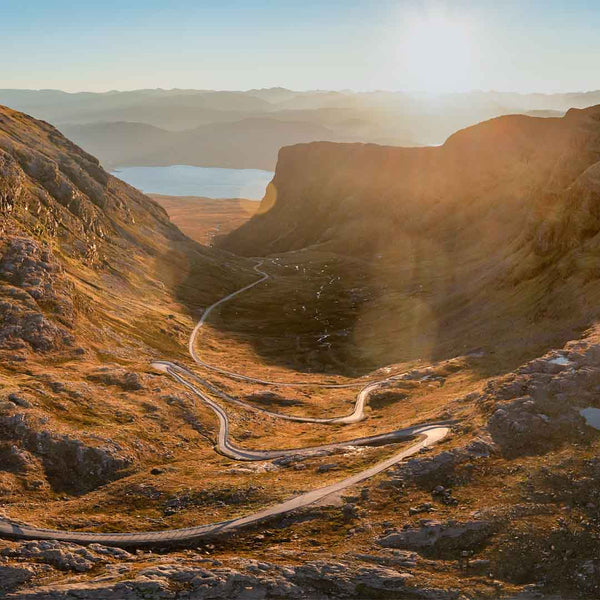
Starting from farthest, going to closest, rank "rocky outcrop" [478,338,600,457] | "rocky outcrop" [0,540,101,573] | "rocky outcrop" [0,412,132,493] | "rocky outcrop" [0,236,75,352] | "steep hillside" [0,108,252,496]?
"rocky outcrop" [0,236,75,352]
"steep hillside" [0,108,252,496]
"rocky outcrop" [0,412,132,493]
"rocky outcrop" [478,338,600,457]
"rocky outcrop" [0,540,101,573]

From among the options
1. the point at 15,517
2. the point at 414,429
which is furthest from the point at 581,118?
the point at 15,517

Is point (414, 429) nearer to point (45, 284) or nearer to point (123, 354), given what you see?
point (123, 354)

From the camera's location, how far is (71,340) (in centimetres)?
10306

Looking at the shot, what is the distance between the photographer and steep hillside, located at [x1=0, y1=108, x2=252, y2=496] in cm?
6888

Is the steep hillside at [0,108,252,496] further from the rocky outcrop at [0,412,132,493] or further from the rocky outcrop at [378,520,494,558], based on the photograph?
the rocky outcrop at [378,520,494,558]

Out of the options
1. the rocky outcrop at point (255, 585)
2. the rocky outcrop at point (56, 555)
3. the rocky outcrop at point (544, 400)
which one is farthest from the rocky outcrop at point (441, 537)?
the rocky outcrop at point (56, 555)

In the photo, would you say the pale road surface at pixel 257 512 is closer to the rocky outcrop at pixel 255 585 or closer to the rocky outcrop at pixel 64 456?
the rocky outcrop at pixel 255 585

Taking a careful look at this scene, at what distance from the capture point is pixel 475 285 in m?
154

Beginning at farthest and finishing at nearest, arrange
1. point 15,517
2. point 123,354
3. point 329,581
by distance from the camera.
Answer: point 123,354 < point 15,517 < point 329,581

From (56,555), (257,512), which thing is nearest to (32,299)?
(56,555)

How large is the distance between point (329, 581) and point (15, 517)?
30.8 m

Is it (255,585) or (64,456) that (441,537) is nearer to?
(255,585)

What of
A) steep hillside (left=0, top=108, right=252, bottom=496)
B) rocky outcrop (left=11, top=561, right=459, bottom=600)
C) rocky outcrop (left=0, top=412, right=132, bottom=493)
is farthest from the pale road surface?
rocky outcrop (left=0, top=412, right=132, bottom=493)

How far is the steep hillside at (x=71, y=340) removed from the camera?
68875 mm
